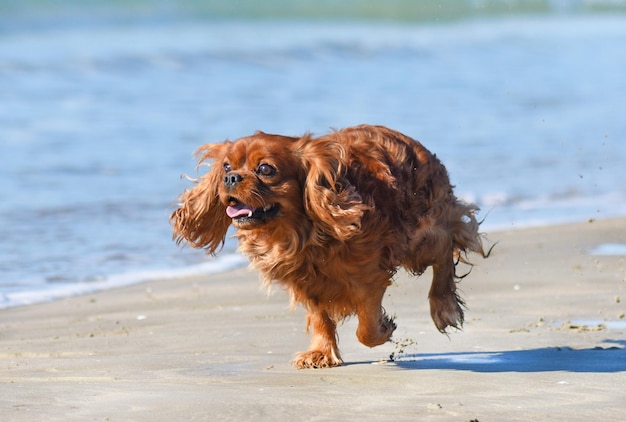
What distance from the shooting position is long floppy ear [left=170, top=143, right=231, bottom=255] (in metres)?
5.26

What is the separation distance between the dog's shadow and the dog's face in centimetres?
94

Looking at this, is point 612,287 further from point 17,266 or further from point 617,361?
point 17,266

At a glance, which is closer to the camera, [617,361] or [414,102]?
[617,361]

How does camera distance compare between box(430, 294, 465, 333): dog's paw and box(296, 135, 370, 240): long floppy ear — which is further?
box(430, 294, 465, 333): dog's paw

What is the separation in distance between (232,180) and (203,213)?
1.88ft

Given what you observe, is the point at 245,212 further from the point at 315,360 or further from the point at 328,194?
the point at 315,360

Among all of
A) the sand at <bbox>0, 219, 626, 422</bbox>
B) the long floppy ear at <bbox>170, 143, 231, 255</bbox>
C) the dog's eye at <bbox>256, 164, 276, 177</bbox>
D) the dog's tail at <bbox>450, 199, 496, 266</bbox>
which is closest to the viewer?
the sand at <bbox>0, 219, 626, 422</bbox>

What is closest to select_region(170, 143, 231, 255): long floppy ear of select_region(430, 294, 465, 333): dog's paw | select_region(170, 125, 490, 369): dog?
select_region(170, 125, 490, 369): dog

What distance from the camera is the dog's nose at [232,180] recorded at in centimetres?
480

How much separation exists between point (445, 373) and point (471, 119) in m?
10.1

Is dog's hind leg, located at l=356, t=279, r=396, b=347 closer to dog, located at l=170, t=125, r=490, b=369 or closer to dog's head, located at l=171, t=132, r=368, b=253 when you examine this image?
dog, located at l=170, t=125, r=490, b=369

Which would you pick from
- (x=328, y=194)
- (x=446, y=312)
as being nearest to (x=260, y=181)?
(x=328, y=194)

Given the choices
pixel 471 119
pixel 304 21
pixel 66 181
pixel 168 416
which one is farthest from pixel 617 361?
pixel 304 21

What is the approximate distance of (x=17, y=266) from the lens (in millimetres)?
7926
